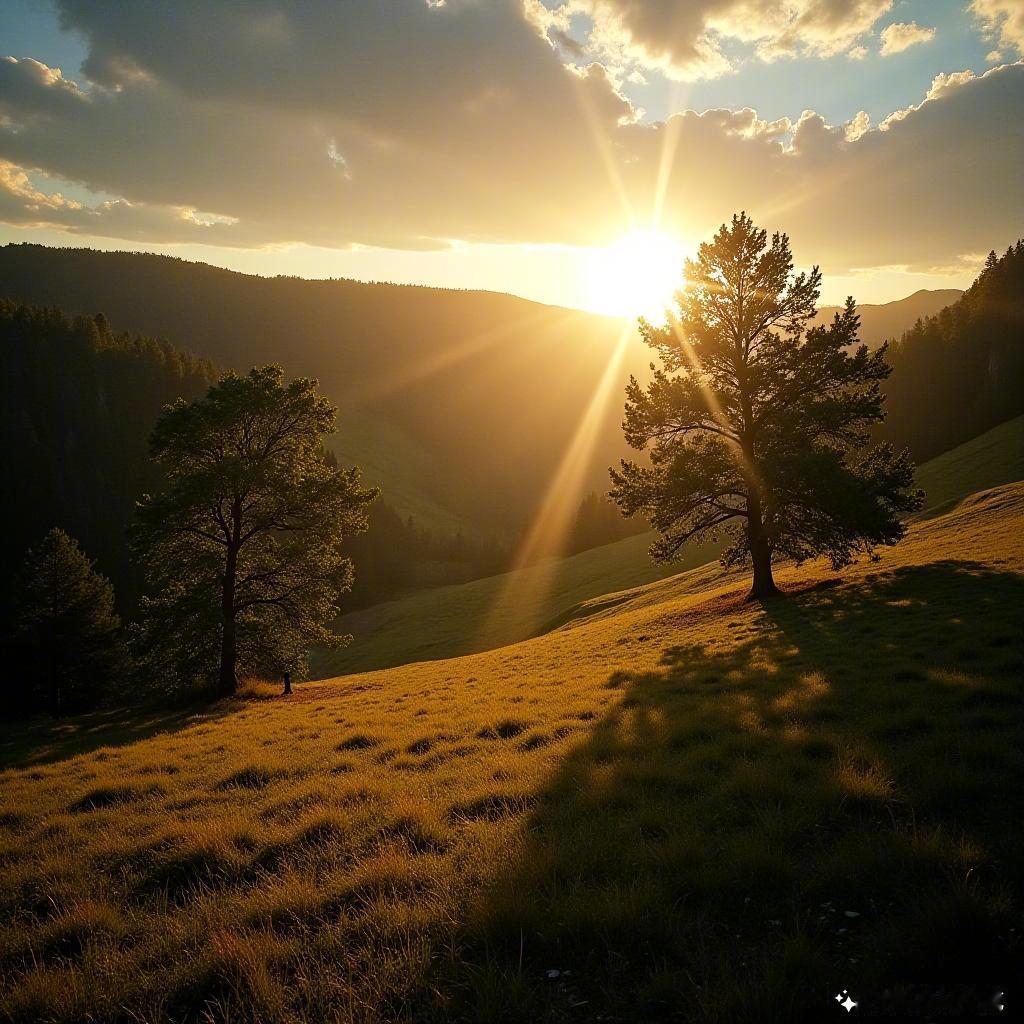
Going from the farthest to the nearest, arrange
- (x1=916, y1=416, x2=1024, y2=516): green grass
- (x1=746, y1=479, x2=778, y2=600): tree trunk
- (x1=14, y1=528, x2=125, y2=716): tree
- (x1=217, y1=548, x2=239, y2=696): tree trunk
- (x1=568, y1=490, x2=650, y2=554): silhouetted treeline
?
(x1=568, y1=490, x2=650, y2=554): silhouetted treeline, (x1=916, y1=416, x2=1024, y2=516): green grass, (x1=14, y1=528, x2=125, y2=716): tree, (x1=746, y1=479, x2=778, y2=600): tree trunk, (x1=217, y1=548, x2=239, y2=696): tree trunk

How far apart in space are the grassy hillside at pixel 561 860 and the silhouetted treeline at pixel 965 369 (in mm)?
99137

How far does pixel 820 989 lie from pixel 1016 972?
1.17 metres

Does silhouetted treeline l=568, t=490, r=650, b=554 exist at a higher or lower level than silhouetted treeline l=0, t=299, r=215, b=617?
lower

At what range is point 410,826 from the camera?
714cm

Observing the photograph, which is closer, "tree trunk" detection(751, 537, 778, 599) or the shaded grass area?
"tree trunk" detection(751, 537, 778, 599)

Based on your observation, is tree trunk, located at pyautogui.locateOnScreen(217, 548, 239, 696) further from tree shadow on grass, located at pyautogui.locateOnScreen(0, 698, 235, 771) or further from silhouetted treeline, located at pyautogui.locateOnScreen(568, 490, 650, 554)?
silhouetted treeline, located at pyautogui.locateOnScreen(568, 490, 650, 554)

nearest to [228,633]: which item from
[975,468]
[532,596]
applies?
[532,596]

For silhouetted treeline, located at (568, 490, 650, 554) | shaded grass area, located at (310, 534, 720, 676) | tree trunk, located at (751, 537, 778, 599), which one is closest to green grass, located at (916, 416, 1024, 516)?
shaded grass area, located at (310, 534, 720, 676)

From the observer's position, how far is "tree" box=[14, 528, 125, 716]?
44406 mm

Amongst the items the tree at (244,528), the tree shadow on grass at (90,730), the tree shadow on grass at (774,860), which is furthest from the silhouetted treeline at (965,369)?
the tree shadow on grass at (90,730)

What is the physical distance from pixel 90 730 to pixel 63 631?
31.6m

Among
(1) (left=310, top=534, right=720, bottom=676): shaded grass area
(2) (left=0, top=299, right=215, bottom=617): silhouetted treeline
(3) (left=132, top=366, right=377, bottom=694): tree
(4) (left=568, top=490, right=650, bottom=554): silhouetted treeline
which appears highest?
(2) (left=0, top=299, right=215, bottom=617): silhouetted treeline

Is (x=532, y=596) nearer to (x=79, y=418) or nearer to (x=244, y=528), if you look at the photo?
(x=244, y=528)

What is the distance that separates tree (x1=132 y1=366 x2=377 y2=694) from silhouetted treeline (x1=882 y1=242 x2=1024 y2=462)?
100447mm
